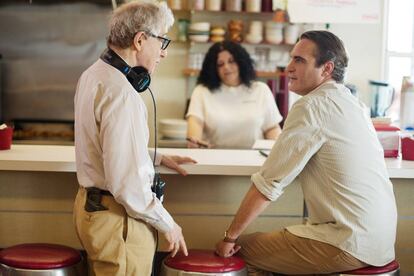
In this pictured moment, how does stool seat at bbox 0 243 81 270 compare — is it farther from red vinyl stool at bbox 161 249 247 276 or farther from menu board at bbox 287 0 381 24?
menu board at bbox 287 0 381 24

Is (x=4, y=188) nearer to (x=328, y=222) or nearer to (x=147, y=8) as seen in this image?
(x=147, y=8)

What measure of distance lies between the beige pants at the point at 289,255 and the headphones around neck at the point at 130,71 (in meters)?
0.76

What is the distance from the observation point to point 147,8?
7.93ft

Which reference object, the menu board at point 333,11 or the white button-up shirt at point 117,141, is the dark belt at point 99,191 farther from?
the menu board at point 333,11

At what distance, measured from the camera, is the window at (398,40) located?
5914mm

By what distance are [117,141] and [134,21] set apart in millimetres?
410

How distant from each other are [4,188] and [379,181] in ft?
4.98

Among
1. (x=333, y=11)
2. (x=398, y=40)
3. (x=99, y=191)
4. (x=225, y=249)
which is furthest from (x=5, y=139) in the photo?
(x=398, y=40)

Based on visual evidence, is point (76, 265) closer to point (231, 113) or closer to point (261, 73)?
point (231, 113)

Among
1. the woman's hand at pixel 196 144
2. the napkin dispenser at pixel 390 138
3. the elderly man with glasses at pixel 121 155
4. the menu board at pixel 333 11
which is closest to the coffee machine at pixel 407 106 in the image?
the menu board at pixel 333 11

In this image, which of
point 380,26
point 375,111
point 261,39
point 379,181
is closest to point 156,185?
point 379,181

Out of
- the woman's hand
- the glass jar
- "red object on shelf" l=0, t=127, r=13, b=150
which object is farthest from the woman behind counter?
"red object on shelf" l=0, t=127, r=13, b=150

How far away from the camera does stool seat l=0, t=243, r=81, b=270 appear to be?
2496 mm

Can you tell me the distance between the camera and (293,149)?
8.27 feet
